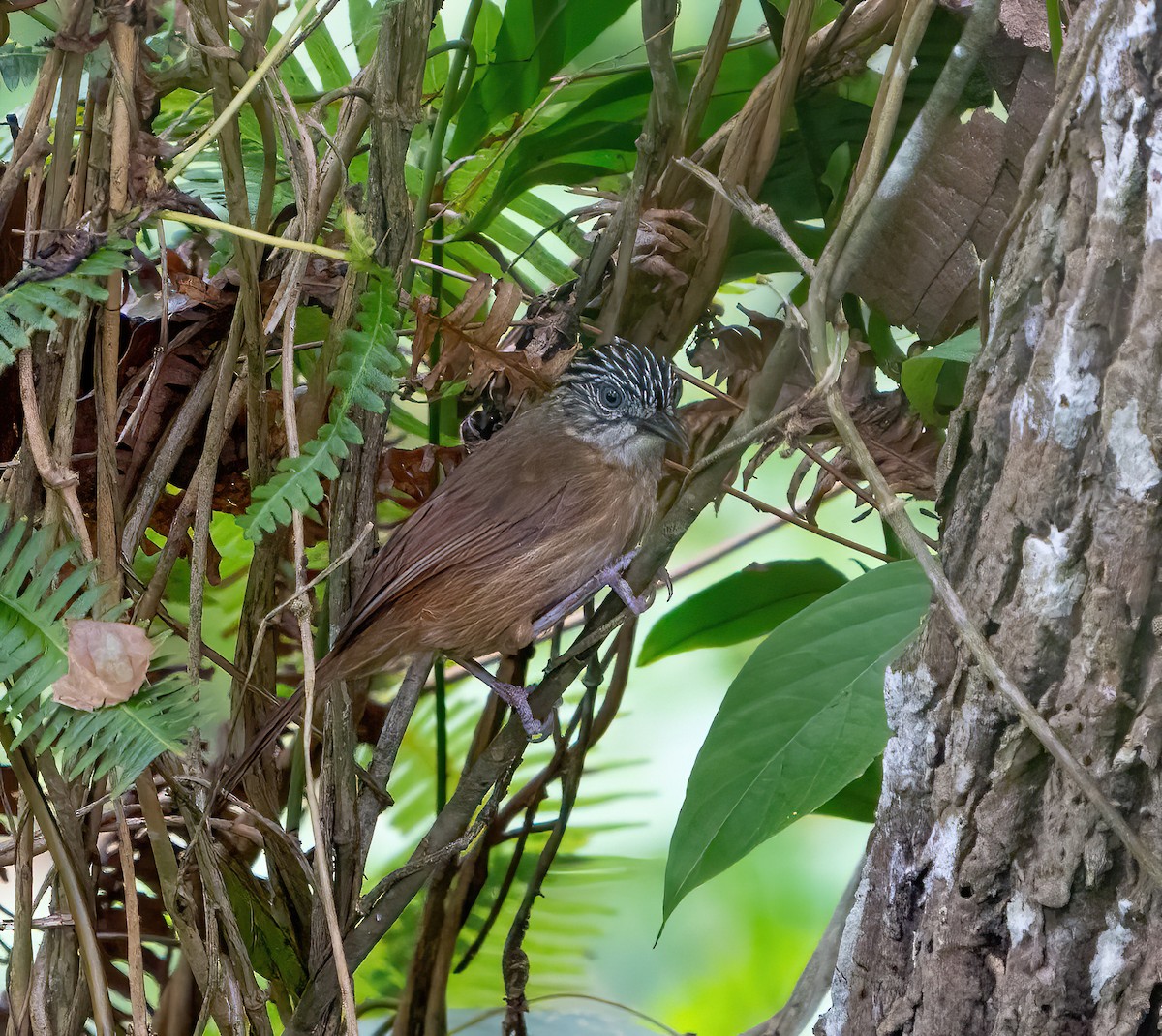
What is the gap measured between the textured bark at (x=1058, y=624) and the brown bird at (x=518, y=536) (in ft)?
1.46

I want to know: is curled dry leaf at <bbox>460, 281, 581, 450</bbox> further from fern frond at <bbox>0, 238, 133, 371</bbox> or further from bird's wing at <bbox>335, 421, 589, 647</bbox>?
fern frond at <bbox>0, 238, 133, 371</bbox>

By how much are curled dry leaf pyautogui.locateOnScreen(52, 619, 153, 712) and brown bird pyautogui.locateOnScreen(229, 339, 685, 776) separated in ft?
0.88

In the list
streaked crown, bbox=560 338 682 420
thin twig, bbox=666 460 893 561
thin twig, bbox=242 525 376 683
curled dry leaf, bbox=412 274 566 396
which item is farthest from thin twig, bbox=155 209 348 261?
thin twig, bbox=666 460 893 561

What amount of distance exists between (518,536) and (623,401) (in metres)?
0.21

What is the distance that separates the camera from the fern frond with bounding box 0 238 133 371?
75 centimetres

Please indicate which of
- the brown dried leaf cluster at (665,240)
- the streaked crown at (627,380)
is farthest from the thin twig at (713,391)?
the brown dried leaf cluster at (665,240)

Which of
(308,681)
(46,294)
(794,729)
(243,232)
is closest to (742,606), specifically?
(794,729)

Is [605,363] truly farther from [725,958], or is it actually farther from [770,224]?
[725,958]

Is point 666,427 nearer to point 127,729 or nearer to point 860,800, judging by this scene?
point 860,800

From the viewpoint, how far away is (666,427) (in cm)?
118

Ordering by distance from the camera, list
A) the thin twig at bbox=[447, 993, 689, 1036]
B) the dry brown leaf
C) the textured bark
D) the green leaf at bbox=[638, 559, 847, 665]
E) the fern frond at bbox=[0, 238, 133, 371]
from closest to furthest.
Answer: the textured bark
the fern frond at bbox=[0, 238, 133, 371]
the dry brown leaf
the green leaf at bbox=[638, 559, 847, 665]
the thin twig at bbox=[447, 993, 689, 1036]

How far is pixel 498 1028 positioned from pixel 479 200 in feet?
3.99

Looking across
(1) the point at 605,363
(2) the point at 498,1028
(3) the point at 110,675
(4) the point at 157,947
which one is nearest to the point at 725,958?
(2) the point at 498,1028

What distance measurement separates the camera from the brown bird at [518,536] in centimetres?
109
